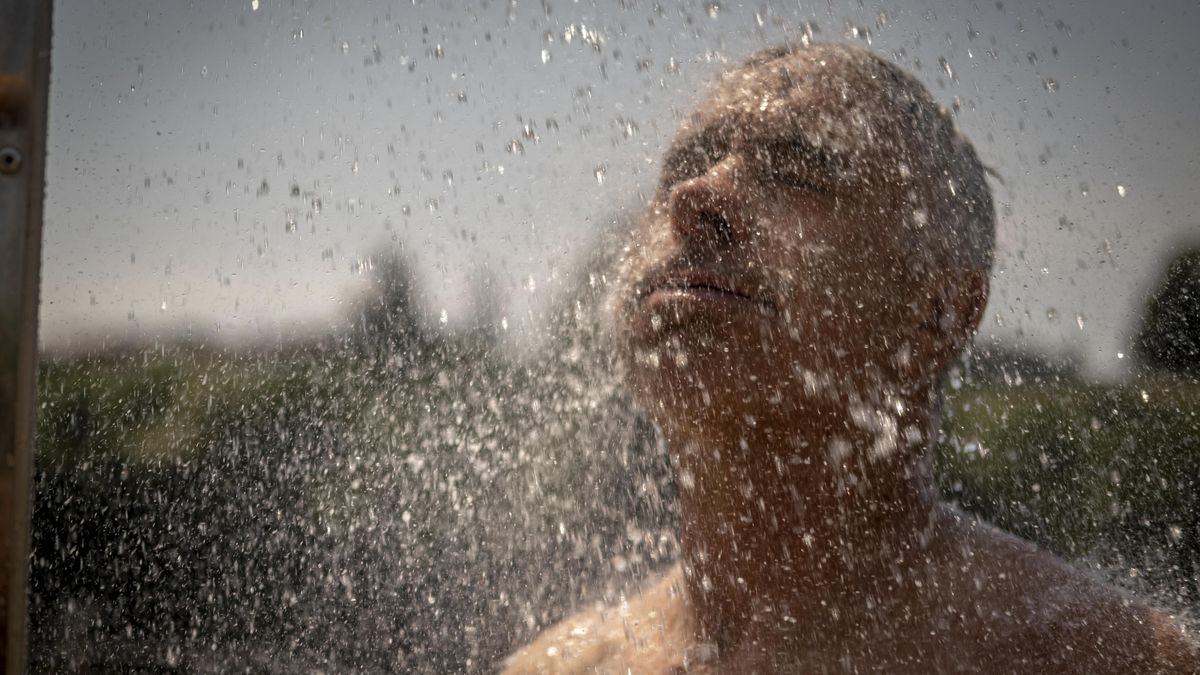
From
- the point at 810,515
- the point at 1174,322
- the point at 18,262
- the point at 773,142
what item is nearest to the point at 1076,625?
the point at 810,515

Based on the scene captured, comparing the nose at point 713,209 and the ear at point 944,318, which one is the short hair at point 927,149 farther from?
the nose at point 713,209

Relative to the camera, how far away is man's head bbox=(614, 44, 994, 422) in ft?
7.12

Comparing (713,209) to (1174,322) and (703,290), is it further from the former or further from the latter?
(1174,322)

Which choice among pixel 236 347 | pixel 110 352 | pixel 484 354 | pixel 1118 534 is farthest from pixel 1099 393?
pixel 110 352

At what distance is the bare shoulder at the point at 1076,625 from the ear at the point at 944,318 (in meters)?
0.48

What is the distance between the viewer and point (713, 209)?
223 centimetres

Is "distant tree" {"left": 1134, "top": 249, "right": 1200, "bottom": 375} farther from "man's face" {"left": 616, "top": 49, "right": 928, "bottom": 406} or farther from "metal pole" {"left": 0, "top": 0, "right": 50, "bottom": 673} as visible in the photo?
"metal pole" {"left": 0, "top": 0, "right": 50, "bottom": 673}

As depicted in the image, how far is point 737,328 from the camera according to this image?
2.14m

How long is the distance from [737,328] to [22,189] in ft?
4.84

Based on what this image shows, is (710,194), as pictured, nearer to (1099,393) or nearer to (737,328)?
(737,328)

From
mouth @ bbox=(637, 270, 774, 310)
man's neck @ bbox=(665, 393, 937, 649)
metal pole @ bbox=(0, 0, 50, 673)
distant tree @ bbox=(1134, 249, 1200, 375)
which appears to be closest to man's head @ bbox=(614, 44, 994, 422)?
mouth @ bbox=(637, 270, 774, 310)

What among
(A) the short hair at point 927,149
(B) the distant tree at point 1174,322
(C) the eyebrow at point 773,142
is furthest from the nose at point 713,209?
(B) the distant tree at point 1174,322

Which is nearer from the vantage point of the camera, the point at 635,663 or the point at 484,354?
the point at 635,663

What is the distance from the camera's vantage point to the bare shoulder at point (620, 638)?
7.87 ft
